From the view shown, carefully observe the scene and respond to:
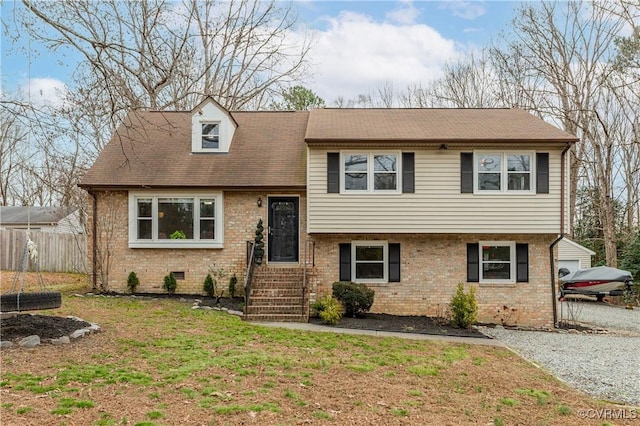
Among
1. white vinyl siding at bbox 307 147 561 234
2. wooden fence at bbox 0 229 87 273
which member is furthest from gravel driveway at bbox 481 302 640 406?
wooden fence at bbox 0 229 87 273

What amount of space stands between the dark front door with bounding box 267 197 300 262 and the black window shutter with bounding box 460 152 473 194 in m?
4.82

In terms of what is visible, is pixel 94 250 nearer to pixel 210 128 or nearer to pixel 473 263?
pixel 210 128

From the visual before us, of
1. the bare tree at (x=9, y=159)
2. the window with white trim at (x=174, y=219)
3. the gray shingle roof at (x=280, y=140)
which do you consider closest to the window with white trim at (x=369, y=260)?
the gray shingle roof at (x=280, y=140)

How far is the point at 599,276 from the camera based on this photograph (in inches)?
752

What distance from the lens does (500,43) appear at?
81.7 feet

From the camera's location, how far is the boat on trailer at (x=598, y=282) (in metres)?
18.8

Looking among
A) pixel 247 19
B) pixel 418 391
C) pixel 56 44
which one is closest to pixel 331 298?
pixel 418 391

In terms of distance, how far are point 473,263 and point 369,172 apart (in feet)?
12.9

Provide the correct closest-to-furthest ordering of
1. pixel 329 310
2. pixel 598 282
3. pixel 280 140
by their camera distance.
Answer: pixel 329 310
pixel 280 140
pixel 598 282

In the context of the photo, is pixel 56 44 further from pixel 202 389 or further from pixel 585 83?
pixel 585 83

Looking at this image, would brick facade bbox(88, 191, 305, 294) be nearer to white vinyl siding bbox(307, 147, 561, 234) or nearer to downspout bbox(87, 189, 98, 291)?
downspout bbox(87, 189, 98, 291)

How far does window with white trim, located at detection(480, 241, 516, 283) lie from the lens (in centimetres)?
1296

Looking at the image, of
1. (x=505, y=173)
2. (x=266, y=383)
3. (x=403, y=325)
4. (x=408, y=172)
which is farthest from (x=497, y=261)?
(x=266, y=383)

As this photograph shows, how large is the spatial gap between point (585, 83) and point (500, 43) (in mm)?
4803
